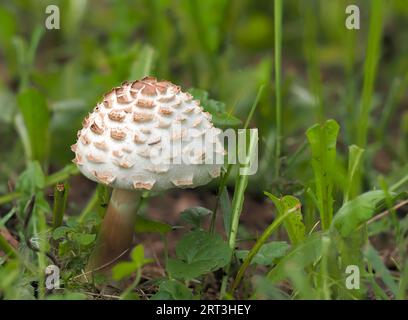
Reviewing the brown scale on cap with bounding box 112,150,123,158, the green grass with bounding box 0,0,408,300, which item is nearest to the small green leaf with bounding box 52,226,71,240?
the green grass with bounding box 0,0,408,300

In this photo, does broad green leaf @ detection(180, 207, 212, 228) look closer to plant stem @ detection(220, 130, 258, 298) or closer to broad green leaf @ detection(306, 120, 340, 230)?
plant stem @ detection(220, 130, 258, 298)

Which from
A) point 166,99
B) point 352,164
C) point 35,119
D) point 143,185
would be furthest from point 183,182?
point 35,119

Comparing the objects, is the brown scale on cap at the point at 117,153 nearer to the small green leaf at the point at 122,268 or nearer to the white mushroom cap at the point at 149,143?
the white mushroom cap at the point at 149,143

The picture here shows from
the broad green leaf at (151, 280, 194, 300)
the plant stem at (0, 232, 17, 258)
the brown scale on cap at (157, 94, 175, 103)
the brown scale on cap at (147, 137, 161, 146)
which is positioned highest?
the brown scale on cap at (157, 94, 175, 103)

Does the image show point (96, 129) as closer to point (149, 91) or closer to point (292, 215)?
point (149, 91)

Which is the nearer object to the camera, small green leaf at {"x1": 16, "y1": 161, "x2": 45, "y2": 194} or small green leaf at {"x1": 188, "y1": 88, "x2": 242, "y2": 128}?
small green leaf at {"x1": 188, "y1": 88, "x2": 242, "y2": 128}
